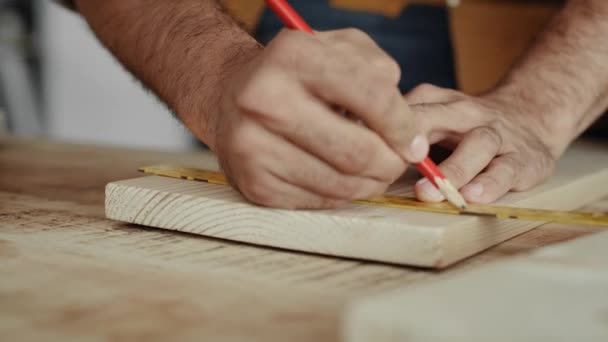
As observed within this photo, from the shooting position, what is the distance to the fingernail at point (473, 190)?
35.9 inches

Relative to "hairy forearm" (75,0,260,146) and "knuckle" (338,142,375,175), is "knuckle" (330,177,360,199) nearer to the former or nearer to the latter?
"knuckle" (338,142,375,175)

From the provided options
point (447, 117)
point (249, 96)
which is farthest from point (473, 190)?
point (249, 96)

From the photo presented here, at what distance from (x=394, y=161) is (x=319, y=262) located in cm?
14

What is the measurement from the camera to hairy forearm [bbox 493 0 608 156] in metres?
1.25

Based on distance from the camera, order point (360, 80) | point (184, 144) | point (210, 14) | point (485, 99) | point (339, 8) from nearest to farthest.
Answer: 1. point (360, 80)
2. point (210, 14)
3. point (485, 99)
4. point (339, 8)
5. point (184, 144)

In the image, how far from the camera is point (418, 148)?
2.60 ft

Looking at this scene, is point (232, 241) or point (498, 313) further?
point (232, 241)

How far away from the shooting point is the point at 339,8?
1815 millimetres

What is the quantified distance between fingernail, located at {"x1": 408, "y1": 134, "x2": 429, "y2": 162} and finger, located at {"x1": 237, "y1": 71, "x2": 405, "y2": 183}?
27 mm

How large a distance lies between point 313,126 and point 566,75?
2.62 ft

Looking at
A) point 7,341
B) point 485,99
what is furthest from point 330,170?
point 485,99

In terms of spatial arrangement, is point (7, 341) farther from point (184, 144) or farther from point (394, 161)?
point (184, 144)

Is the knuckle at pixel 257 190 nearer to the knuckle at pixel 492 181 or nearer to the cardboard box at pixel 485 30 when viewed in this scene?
the knuckle at pixel 492 181

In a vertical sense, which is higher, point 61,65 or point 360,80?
point 360,80
